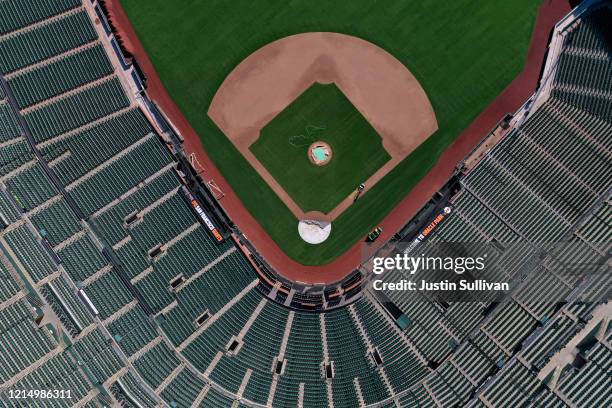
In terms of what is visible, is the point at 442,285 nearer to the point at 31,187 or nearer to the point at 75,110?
the point at 75,110

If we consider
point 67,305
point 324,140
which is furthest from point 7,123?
point 324,140

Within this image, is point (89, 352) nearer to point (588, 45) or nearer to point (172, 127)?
point (172, 127)

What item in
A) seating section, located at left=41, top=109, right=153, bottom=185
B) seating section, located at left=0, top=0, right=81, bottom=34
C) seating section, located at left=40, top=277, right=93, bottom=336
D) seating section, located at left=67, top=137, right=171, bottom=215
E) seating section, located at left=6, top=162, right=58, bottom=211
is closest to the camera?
seating section, located at left=40, top=277, right=93, bottom=336

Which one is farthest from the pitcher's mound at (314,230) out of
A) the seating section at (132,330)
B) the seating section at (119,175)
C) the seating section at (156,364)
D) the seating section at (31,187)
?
the seating section at (31,187)

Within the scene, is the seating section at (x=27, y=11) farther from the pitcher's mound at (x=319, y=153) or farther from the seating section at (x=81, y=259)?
the pitcher's mound at (x=319, y=153)

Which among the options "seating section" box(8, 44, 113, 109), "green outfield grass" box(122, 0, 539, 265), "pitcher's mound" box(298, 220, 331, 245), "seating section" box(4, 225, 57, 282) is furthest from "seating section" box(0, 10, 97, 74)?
"pitcher's mound" box(298, 220, 331, 245)

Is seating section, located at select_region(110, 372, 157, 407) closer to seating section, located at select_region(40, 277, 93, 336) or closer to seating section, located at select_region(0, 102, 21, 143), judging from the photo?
seating section, located at select_region(40, 277, 93, 336)
